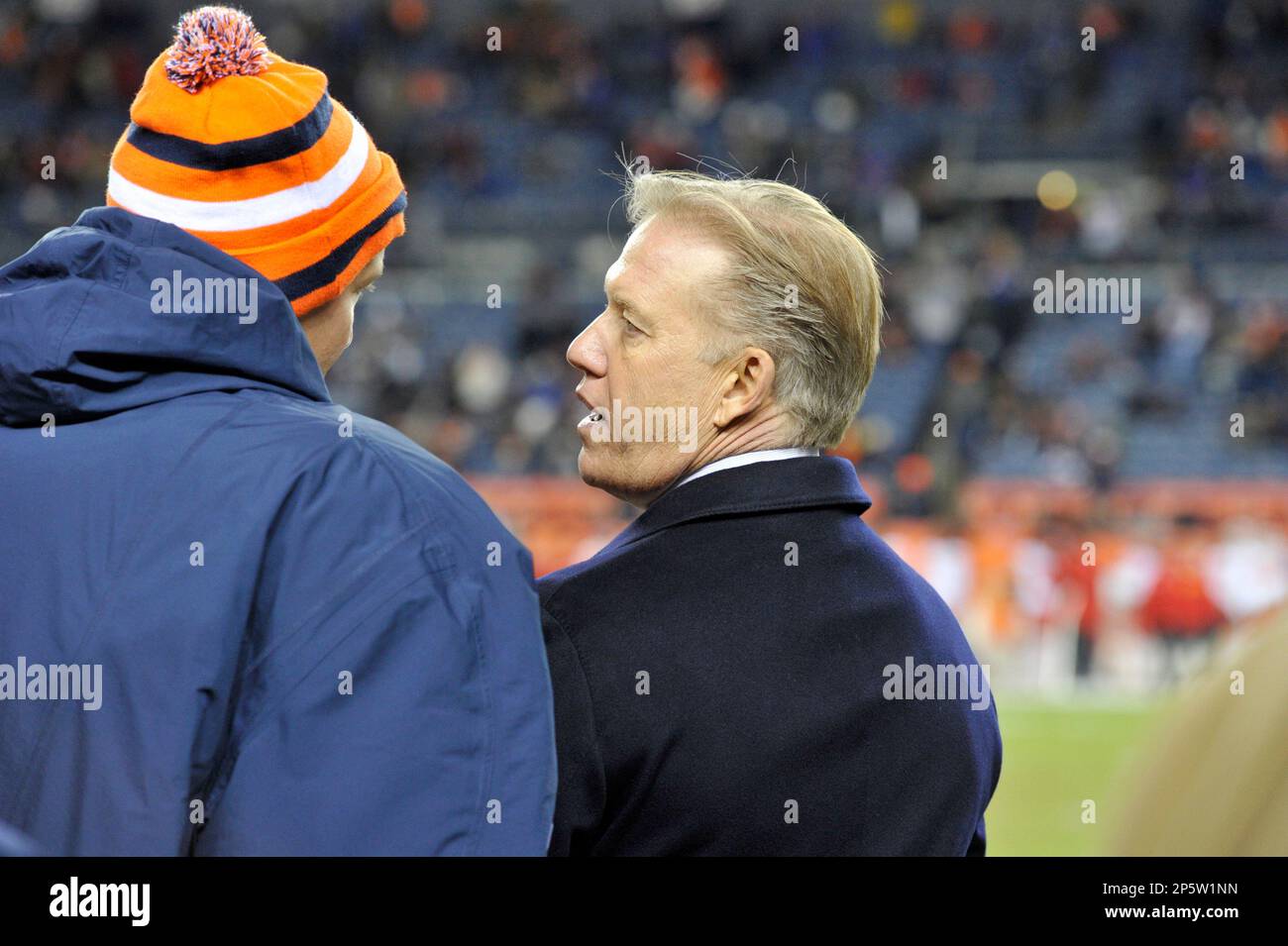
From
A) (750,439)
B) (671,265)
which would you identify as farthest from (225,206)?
(750,439)

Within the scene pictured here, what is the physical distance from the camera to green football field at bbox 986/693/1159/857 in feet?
24.3

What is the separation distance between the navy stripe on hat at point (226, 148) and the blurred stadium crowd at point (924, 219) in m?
11.7

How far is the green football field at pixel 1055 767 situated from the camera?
24.3 feet

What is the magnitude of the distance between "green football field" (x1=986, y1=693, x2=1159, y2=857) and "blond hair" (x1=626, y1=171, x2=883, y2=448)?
13.7 feet

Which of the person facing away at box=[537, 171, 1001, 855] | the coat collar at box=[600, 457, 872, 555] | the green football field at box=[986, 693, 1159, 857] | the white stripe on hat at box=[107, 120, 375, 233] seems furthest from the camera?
the green football field at box=[986, 693, 1159, 857]

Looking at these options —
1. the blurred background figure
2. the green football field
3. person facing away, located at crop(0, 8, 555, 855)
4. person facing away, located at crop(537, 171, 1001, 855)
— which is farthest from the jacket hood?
the blurred background figure

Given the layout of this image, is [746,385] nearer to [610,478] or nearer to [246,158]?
[610,478]

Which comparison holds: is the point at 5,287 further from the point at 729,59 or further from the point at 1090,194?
the point at 729,59

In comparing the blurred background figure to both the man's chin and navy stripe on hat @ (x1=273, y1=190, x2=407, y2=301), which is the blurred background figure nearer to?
the man's chin

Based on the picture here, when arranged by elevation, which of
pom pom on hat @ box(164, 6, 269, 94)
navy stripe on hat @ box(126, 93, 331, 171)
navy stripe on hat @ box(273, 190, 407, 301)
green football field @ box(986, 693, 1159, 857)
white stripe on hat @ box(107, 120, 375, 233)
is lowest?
green football field @ box(986, 693, 1159, 857)

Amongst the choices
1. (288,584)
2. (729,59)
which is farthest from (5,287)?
(729,59)

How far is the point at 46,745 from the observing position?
51.2 inches

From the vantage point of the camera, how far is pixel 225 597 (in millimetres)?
1253

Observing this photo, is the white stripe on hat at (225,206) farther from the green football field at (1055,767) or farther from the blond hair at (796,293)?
the green football field at (1055,767)
